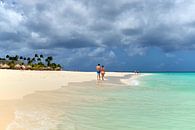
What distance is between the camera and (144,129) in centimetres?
767

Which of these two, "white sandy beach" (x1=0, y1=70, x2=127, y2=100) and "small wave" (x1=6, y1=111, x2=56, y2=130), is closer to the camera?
"small wave" (x1=6, y1=111, x2=56, y2=130)

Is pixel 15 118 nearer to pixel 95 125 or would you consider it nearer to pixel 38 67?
pixel 95 125

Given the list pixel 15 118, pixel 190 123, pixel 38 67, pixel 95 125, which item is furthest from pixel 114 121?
pixel 38 67

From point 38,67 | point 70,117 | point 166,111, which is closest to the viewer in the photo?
point 70,117

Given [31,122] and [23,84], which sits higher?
[23,84]

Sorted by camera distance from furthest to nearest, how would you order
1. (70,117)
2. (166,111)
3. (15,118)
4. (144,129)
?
(166,111)
(70,117)
(15,118)
(144,129)

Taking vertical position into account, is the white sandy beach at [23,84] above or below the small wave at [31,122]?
above

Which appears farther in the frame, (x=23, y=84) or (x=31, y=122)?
(x=23, y=84)

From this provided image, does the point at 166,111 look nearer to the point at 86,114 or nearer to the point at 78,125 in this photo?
the point at 86,114

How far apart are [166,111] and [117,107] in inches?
71.9

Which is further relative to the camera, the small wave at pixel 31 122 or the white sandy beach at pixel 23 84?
the white sandy beach at pixel 23 84

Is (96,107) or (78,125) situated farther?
(96,107)

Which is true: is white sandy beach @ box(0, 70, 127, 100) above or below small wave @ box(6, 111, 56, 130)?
above

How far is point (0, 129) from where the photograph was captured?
22.3 feet
